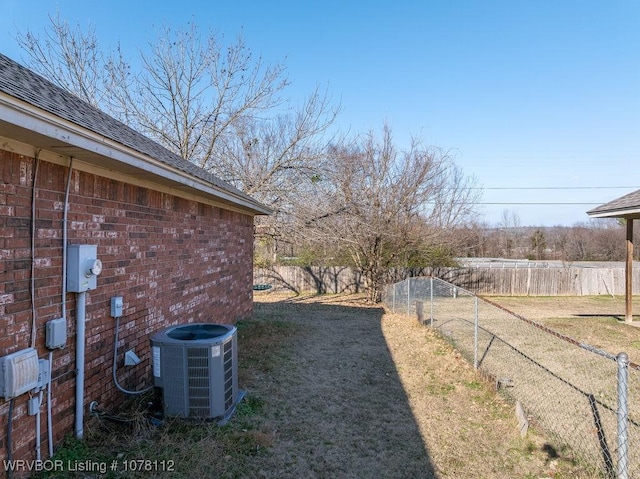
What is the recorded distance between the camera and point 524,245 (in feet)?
152

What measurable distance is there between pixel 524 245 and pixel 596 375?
4378cm

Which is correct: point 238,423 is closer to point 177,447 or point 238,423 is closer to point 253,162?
point 177,447

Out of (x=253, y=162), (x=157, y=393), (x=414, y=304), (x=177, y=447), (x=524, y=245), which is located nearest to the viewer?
(x=177, y=447)

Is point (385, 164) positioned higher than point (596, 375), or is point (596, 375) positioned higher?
point (385, 164)

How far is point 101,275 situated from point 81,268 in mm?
467

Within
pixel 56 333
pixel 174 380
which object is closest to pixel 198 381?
pixel 174 380

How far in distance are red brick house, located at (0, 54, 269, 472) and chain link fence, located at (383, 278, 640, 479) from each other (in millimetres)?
4083

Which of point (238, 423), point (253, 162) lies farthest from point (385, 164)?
point (238, 423)

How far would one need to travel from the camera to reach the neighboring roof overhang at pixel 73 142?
2.33 metres

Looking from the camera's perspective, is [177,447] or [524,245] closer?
[177,447]

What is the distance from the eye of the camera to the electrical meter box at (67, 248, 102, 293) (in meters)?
3.31

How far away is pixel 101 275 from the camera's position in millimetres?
3809

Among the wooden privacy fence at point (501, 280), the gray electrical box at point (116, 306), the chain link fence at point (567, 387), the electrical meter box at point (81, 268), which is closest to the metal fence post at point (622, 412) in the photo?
the chain link fence at point (567, 387)

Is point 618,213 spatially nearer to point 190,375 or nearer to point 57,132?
point 190,375
